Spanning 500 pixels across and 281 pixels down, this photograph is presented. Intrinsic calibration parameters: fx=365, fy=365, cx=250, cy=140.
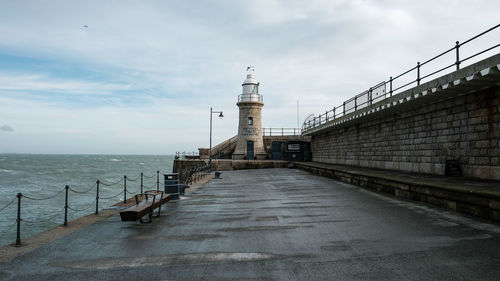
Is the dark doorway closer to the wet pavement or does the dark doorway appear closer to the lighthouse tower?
the lighthouse tower

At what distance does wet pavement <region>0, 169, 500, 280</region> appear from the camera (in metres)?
4.83

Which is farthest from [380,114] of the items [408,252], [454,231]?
[408,252]

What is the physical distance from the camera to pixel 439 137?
550 inches

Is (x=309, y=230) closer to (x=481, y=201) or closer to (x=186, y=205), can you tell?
(x=481, y=201)

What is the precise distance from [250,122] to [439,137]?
31.7 m

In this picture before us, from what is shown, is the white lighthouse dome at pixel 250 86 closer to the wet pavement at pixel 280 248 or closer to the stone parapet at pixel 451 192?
the stone parapet at pixel 451 192

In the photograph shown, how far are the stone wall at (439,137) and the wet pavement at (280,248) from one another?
3782 mm

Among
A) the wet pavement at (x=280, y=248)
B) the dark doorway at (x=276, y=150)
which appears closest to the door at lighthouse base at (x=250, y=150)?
the dark doorway at (x=276, y=150)

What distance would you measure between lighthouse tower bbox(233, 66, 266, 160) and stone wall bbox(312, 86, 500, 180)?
2180 cm

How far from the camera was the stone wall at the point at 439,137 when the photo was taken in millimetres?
11109

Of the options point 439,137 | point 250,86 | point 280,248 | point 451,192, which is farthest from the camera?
point 250,86

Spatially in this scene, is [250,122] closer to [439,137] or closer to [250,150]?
[250,150]

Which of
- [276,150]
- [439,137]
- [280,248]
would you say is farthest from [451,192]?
[276,150]

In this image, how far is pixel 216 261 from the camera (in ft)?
17.8
